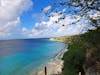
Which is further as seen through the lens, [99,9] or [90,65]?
[90,65]

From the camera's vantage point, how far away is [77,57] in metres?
21.5

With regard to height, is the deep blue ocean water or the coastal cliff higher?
the deep blue ocean water

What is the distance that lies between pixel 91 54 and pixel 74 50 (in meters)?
6.00

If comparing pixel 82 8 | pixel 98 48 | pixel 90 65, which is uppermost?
pixel 82 8

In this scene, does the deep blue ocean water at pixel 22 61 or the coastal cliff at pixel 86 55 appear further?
the deep blue ocean water at pixel 22 61

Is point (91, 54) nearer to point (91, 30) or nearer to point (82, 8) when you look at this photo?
point (91, 30)

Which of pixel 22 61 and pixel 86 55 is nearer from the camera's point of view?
pixel 86 55

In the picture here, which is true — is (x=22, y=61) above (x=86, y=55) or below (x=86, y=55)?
above

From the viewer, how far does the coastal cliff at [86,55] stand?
41.4 feet

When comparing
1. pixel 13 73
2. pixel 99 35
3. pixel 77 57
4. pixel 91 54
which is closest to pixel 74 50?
pixel 77 57

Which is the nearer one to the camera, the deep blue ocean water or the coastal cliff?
the coastal cliff

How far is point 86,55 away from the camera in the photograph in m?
18.1

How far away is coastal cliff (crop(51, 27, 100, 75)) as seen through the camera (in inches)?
497

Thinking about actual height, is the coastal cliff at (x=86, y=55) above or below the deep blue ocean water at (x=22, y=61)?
below
